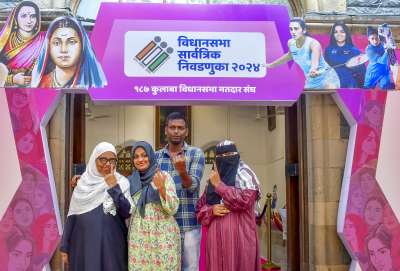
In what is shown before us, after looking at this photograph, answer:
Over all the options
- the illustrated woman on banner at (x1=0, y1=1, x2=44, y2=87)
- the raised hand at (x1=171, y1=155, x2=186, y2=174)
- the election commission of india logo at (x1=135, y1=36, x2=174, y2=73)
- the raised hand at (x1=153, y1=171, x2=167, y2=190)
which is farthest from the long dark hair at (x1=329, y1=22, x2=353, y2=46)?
the illustrated woman on banner at (x1=0, y1=1, x2=44, y2=87)

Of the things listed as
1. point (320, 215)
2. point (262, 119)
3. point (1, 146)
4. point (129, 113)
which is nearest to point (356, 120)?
point (320, 215)

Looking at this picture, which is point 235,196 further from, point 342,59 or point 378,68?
point 378,68

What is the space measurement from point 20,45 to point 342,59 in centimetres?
286

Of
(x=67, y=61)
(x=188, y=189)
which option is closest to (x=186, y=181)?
(x=188, y=189)

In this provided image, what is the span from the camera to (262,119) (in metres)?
10.4

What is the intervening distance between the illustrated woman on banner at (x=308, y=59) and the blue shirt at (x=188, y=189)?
4.24ft

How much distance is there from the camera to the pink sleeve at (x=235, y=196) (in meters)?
3.95

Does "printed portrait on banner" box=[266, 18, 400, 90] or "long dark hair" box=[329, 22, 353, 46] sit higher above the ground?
"long dark hair" box=[329, 22, 353, 46]

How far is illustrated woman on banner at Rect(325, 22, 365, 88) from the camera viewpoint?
16.5ft

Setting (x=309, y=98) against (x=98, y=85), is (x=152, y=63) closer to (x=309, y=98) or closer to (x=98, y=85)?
(x=98, y=85)

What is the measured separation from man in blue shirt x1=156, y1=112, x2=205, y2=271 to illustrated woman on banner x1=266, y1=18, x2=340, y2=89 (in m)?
1.26

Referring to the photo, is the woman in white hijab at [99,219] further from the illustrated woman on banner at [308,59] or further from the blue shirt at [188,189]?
the illustrated woman on banner at [308,59]

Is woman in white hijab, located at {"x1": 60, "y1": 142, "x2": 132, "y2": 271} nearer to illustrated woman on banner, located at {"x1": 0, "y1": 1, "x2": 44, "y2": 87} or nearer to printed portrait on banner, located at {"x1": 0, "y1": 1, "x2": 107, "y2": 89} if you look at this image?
printed portrait on banner, located at {"x1": 0, "y1": 1, "x2": 107, "y2": 89}

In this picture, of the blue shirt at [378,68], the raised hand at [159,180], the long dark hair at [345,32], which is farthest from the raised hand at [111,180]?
the blue shirt at [378,68]
